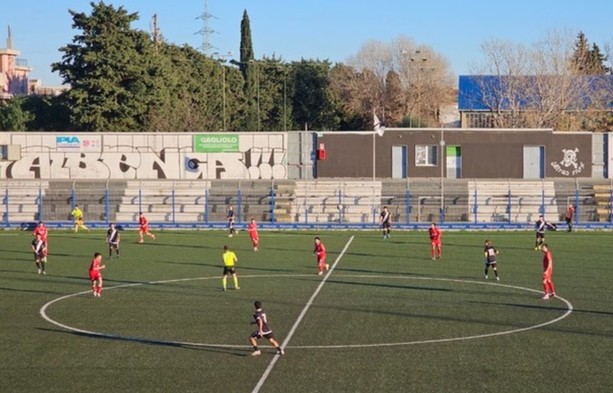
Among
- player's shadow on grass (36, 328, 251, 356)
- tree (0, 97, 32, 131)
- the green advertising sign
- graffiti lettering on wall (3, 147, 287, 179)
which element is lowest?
player's shadow on grass (36, 328, 251, 356)

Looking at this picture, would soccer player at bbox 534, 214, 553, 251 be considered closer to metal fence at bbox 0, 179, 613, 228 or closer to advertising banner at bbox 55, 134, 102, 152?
metal fence at bbox 0, 179, 613, 228

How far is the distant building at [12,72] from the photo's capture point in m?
152

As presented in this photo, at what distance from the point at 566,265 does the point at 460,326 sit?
16762mm

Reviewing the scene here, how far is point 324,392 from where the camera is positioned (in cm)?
1964

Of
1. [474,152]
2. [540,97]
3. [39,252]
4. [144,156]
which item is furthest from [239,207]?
[540,97]

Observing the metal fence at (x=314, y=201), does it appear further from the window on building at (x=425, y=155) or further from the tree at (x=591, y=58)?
the tree at (x=591, y=58)

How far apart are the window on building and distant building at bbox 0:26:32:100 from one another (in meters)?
88.7

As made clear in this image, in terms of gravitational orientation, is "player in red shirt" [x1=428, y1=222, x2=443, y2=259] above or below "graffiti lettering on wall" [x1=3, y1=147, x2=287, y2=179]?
below

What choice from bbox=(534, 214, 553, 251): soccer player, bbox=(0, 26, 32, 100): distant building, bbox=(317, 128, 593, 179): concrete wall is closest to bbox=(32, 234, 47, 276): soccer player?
bbox=(534, 214, 553, 251): soccer player

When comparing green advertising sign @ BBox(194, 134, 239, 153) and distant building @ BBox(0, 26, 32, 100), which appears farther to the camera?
distant building @ BBox(0, 26, 32, 100)

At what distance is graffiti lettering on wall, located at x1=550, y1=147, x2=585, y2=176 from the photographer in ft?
248

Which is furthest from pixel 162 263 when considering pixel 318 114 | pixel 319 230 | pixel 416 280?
pixel 318 114

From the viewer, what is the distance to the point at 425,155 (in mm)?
75688

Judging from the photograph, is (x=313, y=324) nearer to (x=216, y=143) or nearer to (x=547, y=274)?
(x=547, y=274)
